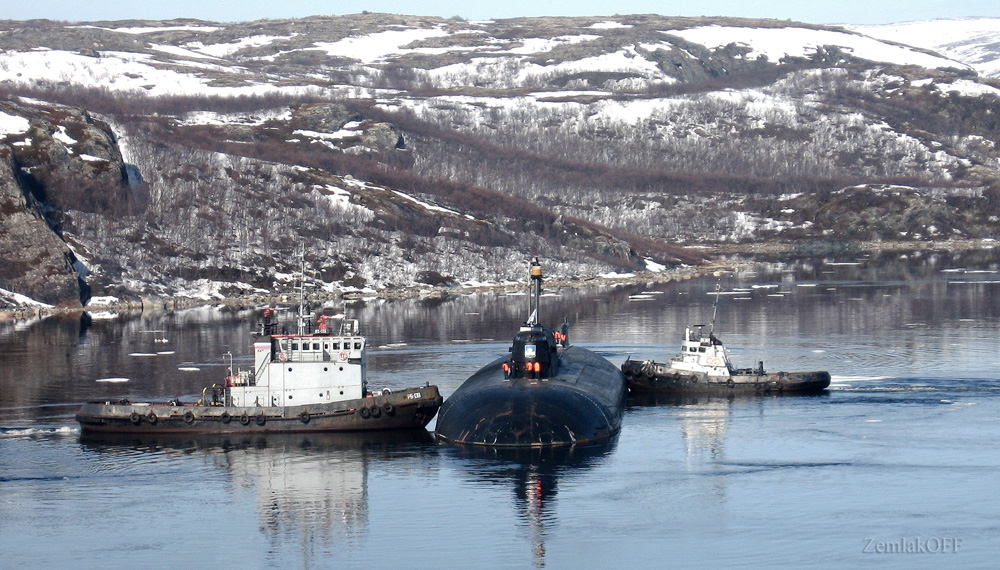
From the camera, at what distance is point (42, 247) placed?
16775 cm

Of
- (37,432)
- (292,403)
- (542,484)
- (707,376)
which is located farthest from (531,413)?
(37,432)

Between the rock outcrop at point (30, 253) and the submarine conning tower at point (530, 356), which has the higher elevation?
the rock outcrop at point (30, 253)

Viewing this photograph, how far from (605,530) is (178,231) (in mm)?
152928

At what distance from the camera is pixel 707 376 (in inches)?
3541

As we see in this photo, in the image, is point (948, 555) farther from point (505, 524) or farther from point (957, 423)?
point (957, 423)

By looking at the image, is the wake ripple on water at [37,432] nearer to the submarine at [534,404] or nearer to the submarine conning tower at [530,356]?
the submarine at [534,404]

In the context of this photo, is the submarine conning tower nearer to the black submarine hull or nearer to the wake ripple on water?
the black submarine hull

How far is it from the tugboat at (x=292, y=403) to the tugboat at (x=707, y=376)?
21.8 m

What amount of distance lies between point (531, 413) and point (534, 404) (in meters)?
1.27

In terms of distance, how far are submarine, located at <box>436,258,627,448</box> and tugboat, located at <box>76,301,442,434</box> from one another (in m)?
3.92

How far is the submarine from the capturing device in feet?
226

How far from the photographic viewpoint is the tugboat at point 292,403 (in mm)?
73750

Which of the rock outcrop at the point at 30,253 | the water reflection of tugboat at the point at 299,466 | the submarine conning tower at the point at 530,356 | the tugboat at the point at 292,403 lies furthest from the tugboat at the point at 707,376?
the rock outcrop at the point at 30,253

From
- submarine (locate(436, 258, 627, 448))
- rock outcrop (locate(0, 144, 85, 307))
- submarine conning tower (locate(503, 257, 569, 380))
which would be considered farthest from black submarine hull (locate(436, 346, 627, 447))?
rock outcrop (locate(0, 144, 85, 307))
